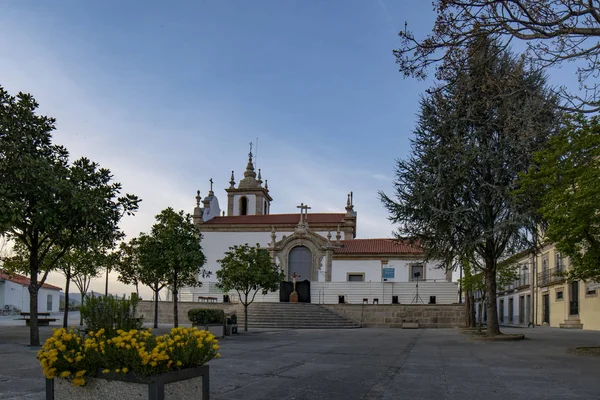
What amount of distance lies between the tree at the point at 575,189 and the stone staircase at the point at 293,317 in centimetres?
1968

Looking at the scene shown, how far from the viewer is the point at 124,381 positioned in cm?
543

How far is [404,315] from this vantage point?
34969mm

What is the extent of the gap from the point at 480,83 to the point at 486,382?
5.59 metres

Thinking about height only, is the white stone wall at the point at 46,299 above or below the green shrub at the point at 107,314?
below

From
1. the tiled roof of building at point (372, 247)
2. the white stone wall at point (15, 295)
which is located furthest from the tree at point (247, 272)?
the white stone wall at point (15, 295)

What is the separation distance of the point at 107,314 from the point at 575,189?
42.4 ft

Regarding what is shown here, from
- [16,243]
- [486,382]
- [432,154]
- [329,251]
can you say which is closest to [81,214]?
[16,243]

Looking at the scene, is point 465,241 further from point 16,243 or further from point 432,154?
point 16,243

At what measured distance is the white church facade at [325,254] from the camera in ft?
129

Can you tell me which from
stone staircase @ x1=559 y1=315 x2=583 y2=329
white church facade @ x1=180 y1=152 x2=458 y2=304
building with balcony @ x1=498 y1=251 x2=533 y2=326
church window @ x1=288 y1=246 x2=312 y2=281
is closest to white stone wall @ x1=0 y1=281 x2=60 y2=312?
white church facade @ x1=180 y1=152 x2=458 y2=304

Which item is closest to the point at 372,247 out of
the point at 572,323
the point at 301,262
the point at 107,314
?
the point at 301,262

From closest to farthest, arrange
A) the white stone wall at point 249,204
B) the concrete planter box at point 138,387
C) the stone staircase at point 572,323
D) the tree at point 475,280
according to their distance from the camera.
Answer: the concrete planter box at point 138,387 → the tree at point 475,280 → the stone staircase at point 572,323 → the white stone wall at point 249,204

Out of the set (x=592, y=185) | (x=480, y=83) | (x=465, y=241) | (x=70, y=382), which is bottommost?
(x=70, y=382)

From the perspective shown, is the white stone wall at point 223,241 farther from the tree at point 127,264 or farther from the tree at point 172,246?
the tree at point 172,246
